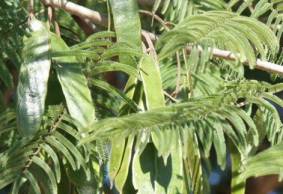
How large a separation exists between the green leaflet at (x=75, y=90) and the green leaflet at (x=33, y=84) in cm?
2

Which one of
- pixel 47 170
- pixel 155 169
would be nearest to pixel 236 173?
pixel 155 169

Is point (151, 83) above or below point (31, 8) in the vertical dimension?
below

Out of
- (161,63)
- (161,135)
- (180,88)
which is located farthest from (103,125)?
(161,63)

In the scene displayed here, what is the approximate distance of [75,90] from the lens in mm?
1088

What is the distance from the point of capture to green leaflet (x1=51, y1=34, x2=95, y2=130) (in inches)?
42.1

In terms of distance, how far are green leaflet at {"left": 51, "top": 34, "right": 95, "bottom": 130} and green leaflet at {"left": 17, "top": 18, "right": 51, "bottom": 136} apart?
0.8 inches

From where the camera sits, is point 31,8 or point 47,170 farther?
point 31,8

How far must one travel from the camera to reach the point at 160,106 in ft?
3.45

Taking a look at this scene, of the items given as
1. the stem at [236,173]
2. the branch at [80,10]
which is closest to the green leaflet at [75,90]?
the branch at [80,10]

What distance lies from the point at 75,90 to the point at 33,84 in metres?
0.06

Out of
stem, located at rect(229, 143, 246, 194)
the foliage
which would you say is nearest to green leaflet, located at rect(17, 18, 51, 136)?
the foliage

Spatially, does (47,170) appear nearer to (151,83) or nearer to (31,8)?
(151,83)

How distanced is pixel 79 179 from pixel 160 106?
0.17 m

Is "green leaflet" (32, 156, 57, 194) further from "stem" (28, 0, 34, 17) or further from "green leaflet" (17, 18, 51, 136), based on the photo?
"stem" (28, 0, 34, 17)
